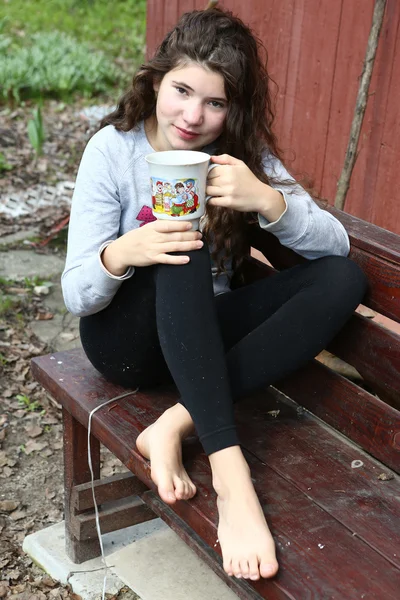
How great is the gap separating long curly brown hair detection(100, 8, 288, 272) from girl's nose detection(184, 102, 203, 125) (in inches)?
4.1

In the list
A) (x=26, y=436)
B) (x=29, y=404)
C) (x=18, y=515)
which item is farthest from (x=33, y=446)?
(x=18, y=515)

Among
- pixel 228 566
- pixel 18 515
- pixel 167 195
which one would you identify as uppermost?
pixel 167 195

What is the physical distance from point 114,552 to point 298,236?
46.2 inches

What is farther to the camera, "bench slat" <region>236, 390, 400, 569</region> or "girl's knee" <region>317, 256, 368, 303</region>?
"girl's knee" <region>317, 256, 368, 303</region>

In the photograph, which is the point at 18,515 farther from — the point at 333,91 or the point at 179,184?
the point at 333,91

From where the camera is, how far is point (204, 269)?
205 centimetres

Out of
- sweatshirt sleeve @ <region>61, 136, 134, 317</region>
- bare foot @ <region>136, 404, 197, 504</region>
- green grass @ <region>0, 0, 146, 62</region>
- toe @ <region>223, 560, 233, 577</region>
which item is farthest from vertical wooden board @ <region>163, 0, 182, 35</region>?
green grass @ <region>0, 0, 146, 62</region>

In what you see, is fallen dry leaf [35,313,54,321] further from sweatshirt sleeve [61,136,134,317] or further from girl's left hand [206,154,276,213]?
girl's left hand [206,154,276,213]

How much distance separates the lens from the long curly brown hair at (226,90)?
2.24 metres

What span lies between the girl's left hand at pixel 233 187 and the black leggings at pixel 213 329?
0.45ft

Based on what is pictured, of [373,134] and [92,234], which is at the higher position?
[92,234]

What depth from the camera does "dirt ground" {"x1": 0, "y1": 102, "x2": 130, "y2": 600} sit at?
8.81 feet

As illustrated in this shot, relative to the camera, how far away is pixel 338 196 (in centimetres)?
384

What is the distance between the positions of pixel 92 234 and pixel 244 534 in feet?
2.90
